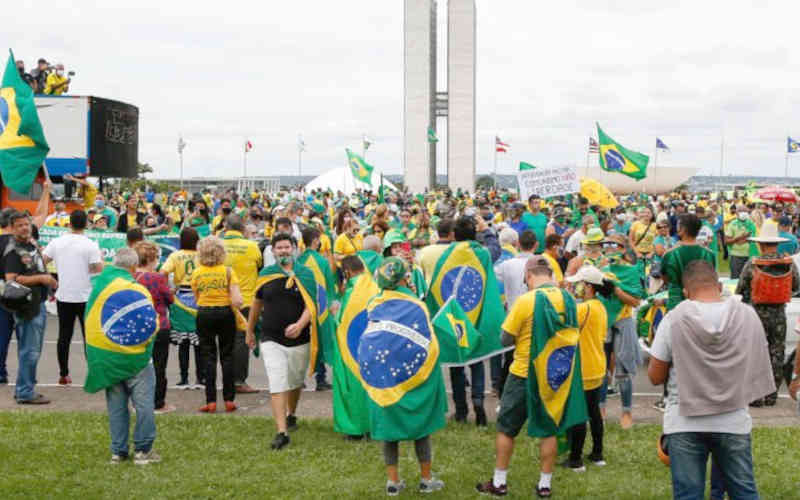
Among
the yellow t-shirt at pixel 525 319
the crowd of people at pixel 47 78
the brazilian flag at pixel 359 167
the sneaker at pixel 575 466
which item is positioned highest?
the crowd of people at pixel 47 78

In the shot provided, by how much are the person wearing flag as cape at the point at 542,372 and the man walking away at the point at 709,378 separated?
4.31ft

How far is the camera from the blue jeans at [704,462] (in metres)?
4.30

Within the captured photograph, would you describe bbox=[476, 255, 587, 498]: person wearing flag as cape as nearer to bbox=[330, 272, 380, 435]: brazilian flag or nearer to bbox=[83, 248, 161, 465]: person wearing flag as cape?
bbox=[330, 272, 380, 435]: brazilian flag

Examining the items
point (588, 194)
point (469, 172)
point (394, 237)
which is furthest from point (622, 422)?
point (469, 172)

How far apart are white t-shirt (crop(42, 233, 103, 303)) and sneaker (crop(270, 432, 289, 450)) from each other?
334 cm

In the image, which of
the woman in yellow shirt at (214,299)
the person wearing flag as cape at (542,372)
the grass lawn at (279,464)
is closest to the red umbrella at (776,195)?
the grass lawn at (279,464)

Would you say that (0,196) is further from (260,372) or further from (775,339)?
(775,339)

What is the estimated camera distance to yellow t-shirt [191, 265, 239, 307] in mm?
7891

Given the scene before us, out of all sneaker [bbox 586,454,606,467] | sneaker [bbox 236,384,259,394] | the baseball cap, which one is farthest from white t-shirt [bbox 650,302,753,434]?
sneaker [bbox 236,384,259,394]

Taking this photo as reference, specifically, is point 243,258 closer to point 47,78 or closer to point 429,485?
point 429,485

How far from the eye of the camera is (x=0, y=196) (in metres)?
16.2

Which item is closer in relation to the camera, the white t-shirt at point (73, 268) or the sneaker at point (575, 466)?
the sneaker at point (575, 466)

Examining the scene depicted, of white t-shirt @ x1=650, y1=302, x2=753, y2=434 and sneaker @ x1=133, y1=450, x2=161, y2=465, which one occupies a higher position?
white t-shirt @ x1=650, y1=302, x2=753, y2=434

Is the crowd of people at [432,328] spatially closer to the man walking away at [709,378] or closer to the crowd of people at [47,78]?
the man walking away at [709,378]
